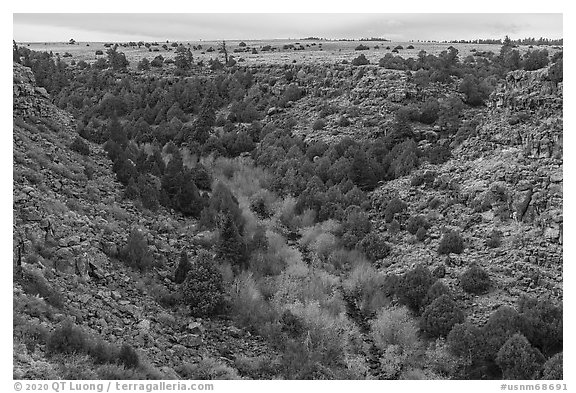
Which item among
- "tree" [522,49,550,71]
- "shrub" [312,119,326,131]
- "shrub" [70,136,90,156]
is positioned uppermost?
"tree" [522,49,550,71]

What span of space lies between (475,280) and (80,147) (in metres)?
15.8

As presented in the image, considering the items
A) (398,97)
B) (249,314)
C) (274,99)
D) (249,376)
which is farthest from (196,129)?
(249,376)

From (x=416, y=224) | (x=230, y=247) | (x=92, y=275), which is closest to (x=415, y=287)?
(x=416, y=224)

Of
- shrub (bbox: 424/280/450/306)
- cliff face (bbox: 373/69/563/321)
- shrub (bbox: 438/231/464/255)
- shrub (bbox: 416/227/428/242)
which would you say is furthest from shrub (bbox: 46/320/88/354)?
shrub (bbox: 416/227/428/242)

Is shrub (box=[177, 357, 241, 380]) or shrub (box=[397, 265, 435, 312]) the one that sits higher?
shrub (box=[397, 265, 435, 312])

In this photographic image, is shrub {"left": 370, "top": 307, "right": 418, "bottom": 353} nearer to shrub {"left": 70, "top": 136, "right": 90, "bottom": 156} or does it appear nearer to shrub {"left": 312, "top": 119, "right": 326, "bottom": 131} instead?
shrub {"left": 70, "top": 136, "right": 90, "bottom": 156}

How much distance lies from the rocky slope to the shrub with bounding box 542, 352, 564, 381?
6.45 m

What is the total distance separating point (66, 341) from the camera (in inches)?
380

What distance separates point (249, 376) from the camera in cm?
1152

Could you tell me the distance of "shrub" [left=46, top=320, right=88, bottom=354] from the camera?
9500 mm

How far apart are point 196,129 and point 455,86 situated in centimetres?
1558

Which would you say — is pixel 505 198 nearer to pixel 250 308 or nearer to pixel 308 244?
pixel 308 244

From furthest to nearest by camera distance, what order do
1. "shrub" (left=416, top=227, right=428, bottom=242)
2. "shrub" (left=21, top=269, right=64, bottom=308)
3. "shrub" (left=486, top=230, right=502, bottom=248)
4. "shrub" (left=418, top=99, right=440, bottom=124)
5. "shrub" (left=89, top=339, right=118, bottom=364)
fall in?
"shrub" (left=418, top=99, right=440, bottom=124) → "shrub" (left=416, top=227, right=428, bottom=242) → "shrub" (left=486, top=230, right=502, bottom=248) → "shrub" (left=21, top=269, right=64, bottom=308) → "shrub" (left=89, top=339, right=118, bottom=364)

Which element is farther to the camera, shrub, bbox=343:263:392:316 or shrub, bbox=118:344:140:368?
shrub, bbox=343:263:392:316
